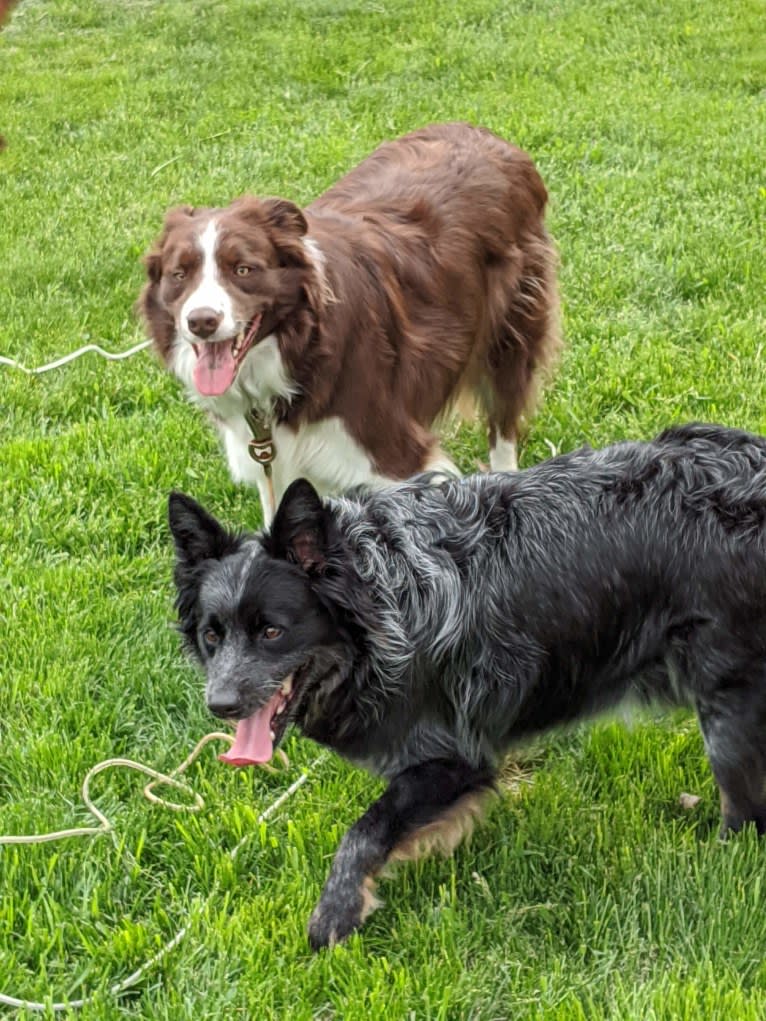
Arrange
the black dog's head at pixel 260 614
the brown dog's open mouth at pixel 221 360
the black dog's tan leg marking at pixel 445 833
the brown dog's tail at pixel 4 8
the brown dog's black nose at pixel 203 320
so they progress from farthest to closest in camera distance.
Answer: the brown dog's open mouth at pixel 221 360 → the brown dog's black nose at pixel 203 320 → the black dog's tan leg marking at pixel 445 833 → the black dog's head at pixel 260 614 → the brown dog's tail at pixel 4 8

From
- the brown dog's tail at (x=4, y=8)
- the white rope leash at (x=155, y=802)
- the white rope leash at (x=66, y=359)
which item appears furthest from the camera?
the white rope leash at (x=66, y=359)

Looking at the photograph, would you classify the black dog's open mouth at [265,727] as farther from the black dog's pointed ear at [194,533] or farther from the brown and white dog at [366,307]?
the brown and white dog at [366,307]

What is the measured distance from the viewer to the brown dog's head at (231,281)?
3957 millimetres

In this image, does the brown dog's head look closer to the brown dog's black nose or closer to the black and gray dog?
the brown dog's black nose

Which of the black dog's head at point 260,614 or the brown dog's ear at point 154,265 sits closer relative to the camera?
the black dog's head at point 260,614

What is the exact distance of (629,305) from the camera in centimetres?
662

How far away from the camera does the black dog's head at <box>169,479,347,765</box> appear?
2979mm

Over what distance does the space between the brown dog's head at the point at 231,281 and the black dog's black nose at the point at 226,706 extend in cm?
146

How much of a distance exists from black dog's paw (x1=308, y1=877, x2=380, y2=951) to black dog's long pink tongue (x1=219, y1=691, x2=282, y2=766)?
15.2 inches

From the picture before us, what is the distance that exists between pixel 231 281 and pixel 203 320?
0.20 meters

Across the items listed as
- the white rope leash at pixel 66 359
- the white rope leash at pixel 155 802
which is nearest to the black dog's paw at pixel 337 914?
the white rope leash at pixel 155 802

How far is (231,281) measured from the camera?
4.00m

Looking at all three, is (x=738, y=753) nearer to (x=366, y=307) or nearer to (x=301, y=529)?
(x=301, y=529)

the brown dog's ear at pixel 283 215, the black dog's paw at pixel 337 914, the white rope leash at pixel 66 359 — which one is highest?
the brown dog's ear at pixel 283 215
